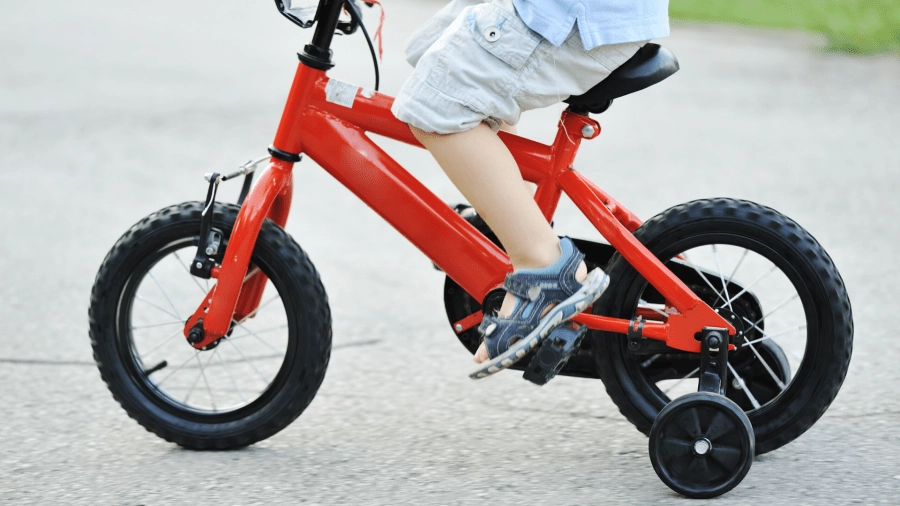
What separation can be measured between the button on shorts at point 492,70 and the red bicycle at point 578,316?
0.36 ft

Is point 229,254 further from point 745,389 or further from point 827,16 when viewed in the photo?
point 827,16

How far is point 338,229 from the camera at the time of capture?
5828 millimetres

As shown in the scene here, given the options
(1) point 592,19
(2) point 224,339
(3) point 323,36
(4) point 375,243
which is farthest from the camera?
(4) point 375,243

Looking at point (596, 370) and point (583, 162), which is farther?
point (583, 162)

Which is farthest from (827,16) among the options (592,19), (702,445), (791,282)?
(702,445)

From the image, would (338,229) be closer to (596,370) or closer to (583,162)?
(583,162)

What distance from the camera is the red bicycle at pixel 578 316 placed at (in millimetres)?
2855

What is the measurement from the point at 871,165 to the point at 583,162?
1.73m

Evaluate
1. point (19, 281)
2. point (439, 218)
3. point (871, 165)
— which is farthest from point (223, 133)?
point (439, 218)

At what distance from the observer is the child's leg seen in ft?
9.27

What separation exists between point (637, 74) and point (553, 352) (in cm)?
75

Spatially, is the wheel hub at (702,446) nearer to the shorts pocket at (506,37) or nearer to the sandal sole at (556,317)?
the sandal sole at (556,317)

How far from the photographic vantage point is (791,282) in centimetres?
295

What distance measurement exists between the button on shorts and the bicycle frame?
0.23 m
